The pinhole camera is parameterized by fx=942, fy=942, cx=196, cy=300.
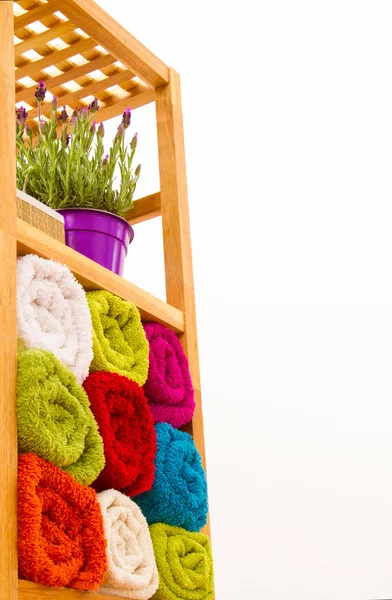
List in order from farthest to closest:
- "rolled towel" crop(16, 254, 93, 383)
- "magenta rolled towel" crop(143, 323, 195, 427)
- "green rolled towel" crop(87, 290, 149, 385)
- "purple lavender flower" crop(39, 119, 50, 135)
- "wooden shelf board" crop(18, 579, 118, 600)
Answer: "purple lavender flower" crop(39, 119, 50, 135) < "magenta rolled towel" crop(143, 323, 195, 427) < "green rolled towel" crop(87, 290, 149, 385) < "rolled towel" crop(16, 254, 93, 383) < "wooden shelf board" crop(18, 579, 118, 600)

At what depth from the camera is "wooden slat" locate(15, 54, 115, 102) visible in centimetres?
174

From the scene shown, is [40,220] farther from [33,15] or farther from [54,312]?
[33,15]

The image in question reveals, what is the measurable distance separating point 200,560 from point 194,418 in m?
0.24

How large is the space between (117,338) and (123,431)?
0.49ft

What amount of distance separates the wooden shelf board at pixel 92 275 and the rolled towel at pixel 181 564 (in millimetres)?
340

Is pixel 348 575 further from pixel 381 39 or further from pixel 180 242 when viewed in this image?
pixel 381 39

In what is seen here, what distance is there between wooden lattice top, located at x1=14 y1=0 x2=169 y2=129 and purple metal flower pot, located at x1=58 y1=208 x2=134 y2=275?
1.07ft

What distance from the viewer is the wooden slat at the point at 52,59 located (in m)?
1.71

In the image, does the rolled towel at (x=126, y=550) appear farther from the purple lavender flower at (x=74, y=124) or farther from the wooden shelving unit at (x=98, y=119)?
the purple lavender flower at (x=74, y=124)

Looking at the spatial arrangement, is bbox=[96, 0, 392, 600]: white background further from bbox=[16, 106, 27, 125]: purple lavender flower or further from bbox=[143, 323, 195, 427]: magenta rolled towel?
bbox=[16, 106, 27, 125]: purple lavender flower

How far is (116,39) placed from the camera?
1631 millimetres

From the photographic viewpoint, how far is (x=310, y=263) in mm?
2447

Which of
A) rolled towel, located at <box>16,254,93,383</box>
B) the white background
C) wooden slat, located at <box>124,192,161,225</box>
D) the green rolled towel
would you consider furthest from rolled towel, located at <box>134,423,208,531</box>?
the white background

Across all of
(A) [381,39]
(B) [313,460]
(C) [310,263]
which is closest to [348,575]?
(B) [313,460]
